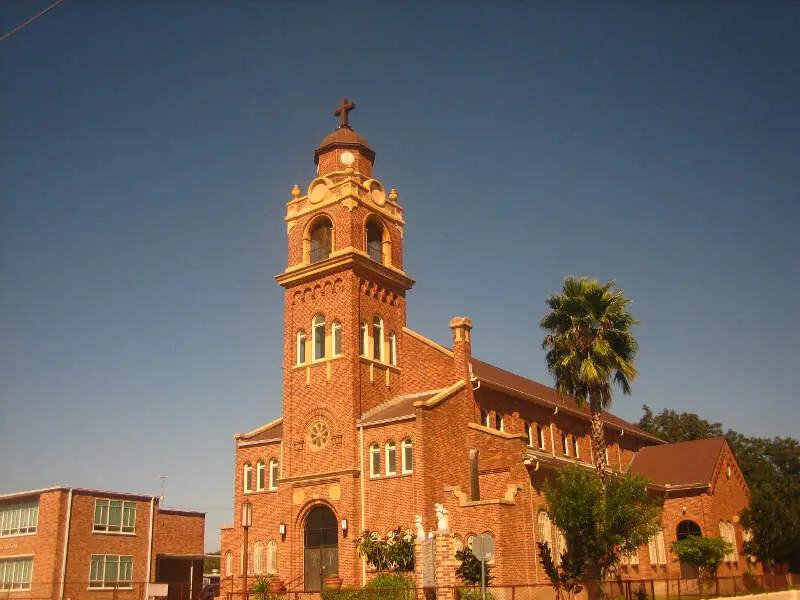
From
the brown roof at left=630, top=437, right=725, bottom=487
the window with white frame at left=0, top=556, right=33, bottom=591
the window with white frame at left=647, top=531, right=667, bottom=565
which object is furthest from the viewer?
the window with white frame at left=0, top=556, right=33, bottom=591

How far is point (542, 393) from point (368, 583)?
19.7m

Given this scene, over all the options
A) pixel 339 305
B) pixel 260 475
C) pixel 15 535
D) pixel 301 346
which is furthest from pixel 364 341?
pixel 15 535

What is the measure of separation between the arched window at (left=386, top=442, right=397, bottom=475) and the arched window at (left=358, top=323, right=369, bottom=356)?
5430mm

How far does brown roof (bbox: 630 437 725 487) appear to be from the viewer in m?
46.7

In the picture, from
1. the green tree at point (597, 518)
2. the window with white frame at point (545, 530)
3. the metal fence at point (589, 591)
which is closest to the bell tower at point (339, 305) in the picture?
the metal fence at point (589, 591)

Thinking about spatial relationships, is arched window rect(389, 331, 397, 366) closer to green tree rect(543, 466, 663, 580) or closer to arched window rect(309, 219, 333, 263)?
arched window rect(309, 219, 333, 263)

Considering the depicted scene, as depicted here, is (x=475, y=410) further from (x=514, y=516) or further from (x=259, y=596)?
(x=259, y=596)

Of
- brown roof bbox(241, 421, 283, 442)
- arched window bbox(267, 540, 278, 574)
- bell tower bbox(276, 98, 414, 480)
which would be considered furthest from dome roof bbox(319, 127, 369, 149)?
arched window bbox(267, 540, 278, 574)

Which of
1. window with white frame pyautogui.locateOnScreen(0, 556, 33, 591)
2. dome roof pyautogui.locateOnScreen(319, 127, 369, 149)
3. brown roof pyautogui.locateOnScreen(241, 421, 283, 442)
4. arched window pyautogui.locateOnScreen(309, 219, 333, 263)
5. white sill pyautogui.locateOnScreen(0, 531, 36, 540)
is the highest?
dome roof pyautogui.locateOnScreen(319, 127, 369, 149)

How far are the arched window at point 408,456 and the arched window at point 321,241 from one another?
461 inches

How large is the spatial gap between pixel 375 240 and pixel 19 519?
98.2 ft

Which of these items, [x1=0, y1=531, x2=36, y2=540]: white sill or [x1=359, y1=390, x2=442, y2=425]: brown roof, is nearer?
[x1=359, y1=390, x2=442, y2=425]: brown roof

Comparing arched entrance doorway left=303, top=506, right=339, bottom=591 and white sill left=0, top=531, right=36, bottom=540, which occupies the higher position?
white sill left=0, top=531, right=36, bottom=540

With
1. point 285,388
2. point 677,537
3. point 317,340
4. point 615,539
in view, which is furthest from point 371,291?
point 677,537
